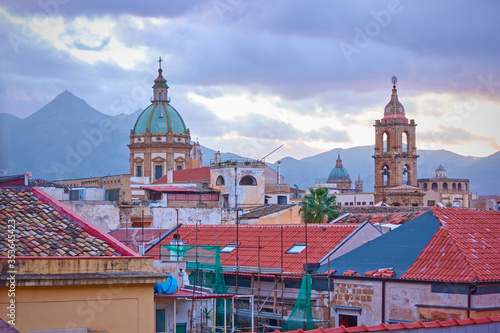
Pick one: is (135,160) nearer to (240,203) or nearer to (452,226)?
(240,203)

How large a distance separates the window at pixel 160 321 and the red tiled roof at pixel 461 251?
6.81 meters

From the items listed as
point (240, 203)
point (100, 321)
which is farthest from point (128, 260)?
point (240, 203)

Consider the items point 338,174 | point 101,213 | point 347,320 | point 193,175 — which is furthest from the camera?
point 338,174

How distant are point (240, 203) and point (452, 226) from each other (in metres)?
32.4

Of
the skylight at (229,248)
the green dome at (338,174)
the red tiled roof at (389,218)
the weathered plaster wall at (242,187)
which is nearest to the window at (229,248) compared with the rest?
the skylight at (229,248)

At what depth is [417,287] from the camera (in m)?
18.6

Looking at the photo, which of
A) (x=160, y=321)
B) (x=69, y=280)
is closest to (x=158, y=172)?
(x=160, y=321)

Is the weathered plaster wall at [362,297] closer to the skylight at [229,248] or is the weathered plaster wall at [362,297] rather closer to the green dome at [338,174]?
the skylight at [229,248]

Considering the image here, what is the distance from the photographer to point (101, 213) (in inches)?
1582

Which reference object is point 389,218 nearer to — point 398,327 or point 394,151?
point 398,327

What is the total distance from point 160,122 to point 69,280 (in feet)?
227

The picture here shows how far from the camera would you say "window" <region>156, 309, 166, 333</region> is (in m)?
14.6

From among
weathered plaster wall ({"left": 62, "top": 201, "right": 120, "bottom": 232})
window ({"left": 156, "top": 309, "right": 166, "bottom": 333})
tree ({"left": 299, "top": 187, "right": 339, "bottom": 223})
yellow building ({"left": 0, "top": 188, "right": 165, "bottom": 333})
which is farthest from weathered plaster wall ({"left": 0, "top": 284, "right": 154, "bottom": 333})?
weathered plaster wall ({"left": 62, "top": 201, "right": 120, "bottom": 232})

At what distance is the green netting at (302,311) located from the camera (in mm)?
20172
